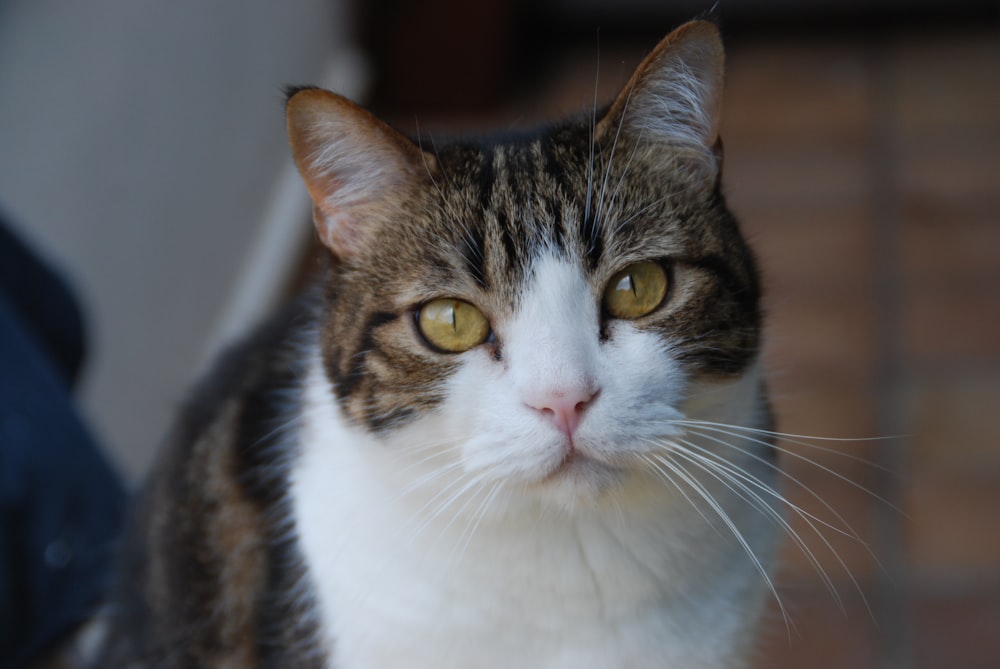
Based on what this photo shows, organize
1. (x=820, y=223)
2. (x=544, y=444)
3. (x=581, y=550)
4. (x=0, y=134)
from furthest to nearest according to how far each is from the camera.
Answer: (x=820, y=223), (x=0, y=134), (x=581, y=550), (x=544, y=444)

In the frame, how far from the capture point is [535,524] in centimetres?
102

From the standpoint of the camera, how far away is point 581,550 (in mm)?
1034

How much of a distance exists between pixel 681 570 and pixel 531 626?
152 mm

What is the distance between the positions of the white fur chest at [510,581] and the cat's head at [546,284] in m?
0.07

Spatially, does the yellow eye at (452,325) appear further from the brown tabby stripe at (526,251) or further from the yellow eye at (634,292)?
the yellow eye at (634,292)

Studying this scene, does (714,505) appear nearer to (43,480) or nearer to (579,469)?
(579,469)

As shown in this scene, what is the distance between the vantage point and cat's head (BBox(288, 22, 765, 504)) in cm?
91

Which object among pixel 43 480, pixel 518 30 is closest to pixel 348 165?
pixel 43 480

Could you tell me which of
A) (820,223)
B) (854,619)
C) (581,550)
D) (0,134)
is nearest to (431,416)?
(581,550)

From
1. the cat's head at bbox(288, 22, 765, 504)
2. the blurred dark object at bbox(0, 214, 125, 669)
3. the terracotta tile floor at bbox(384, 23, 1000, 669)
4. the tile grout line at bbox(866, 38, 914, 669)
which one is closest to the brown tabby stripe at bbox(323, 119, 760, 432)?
the cat's head at bbox(288, 22, 765, 504)

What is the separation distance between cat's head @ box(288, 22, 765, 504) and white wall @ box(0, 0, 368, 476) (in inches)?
22.6

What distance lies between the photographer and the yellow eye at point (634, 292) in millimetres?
970

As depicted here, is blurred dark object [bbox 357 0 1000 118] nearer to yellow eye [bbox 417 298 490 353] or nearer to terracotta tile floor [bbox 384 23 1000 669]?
terracotta tile floor [bbox 384 23 1000 669]

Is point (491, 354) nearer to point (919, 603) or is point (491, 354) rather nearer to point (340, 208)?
point (340, 208)
